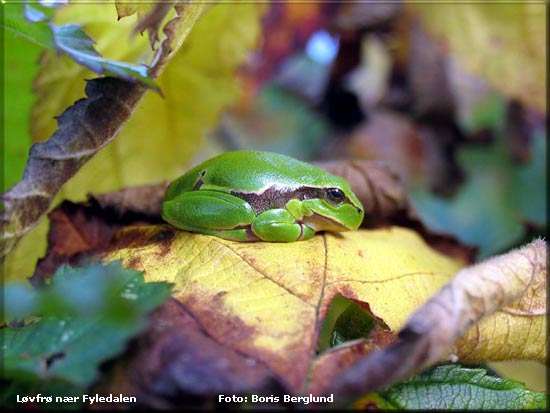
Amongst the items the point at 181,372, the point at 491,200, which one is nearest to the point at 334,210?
the point at 181,372

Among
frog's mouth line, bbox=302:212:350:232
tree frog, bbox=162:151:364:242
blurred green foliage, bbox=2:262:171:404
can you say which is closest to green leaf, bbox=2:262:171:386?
blurred green foliage, bbox=2:262:171:404

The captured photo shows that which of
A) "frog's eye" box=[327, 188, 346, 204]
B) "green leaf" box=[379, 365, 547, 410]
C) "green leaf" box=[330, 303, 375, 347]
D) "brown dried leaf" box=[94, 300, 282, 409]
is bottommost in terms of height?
"green leaf" box=[379, 365, 547, 410]

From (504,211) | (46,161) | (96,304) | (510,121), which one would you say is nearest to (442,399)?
(96,304)

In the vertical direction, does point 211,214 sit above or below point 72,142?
below

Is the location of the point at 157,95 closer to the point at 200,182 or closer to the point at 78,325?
the point at 200,182

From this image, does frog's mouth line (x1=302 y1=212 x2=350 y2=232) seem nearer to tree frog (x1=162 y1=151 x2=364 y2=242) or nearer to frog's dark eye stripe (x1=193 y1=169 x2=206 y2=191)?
tree frog (x1=162 y1=151 x2=364 y2=242)

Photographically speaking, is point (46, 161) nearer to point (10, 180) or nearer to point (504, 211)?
point (10, 180)
